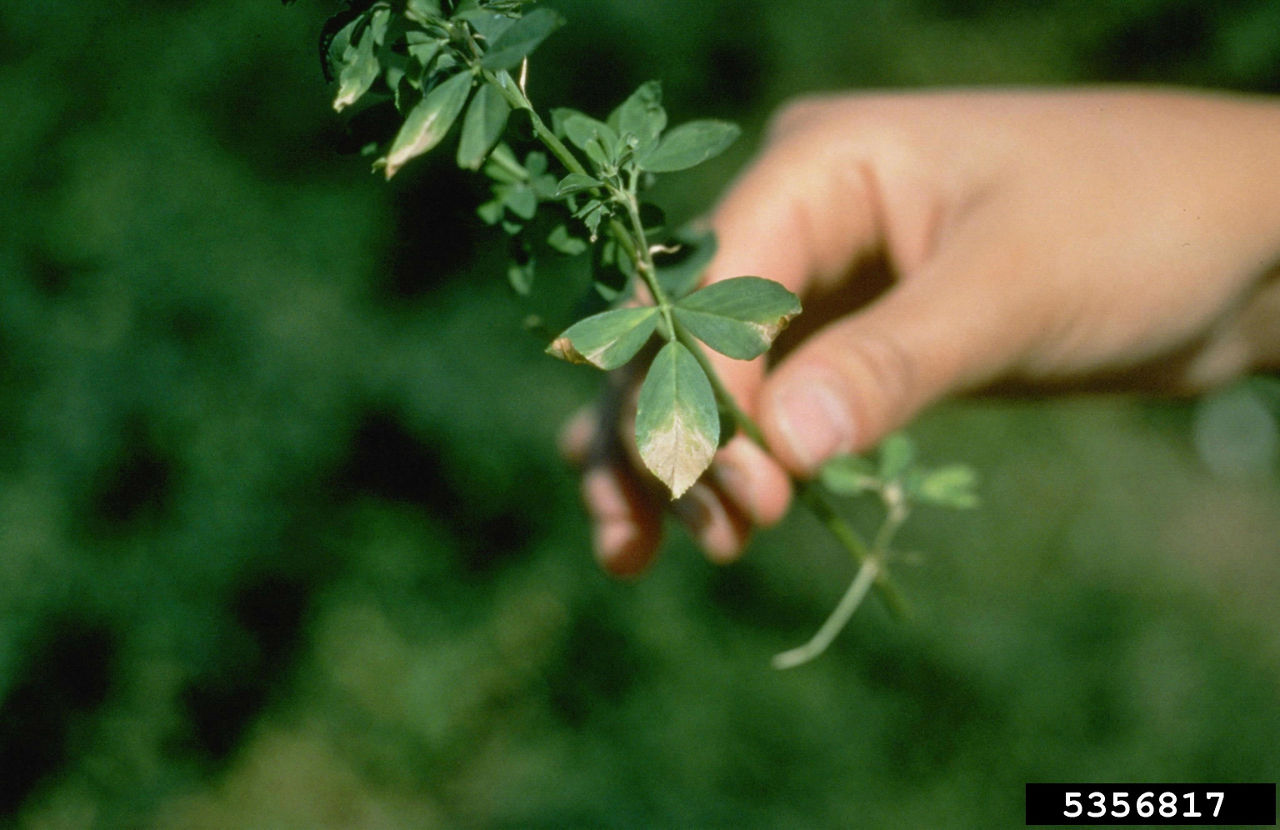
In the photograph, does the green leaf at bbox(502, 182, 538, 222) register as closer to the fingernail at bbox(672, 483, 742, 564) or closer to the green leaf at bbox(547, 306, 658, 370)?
the green leaf at bbox(547, 306, 658, 370)

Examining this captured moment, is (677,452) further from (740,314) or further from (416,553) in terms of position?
(416,553)

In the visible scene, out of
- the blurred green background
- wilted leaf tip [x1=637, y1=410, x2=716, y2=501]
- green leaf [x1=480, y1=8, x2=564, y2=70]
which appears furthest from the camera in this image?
the blurred green background

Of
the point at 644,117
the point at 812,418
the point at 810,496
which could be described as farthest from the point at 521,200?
the point at 812,418

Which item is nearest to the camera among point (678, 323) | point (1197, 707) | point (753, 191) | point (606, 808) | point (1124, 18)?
point (678, 323)

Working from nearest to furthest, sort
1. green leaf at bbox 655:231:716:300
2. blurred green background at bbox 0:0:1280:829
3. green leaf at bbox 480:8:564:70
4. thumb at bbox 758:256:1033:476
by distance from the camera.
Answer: green leaf at bbox 480:8:564:70
green leaf at bbox 655:231:716:300
thumb at bbox 758:256:1033:476
blurred green background at bbox 0:0:1280:829

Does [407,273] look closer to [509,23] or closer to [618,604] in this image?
[618,604]

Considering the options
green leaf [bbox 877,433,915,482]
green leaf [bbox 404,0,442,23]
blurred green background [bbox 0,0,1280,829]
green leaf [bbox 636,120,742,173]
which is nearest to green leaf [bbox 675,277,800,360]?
green leaf [bbox 636,120,742,173]

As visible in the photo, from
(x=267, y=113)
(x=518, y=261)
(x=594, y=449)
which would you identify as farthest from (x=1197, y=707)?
(x=267, y=113)
